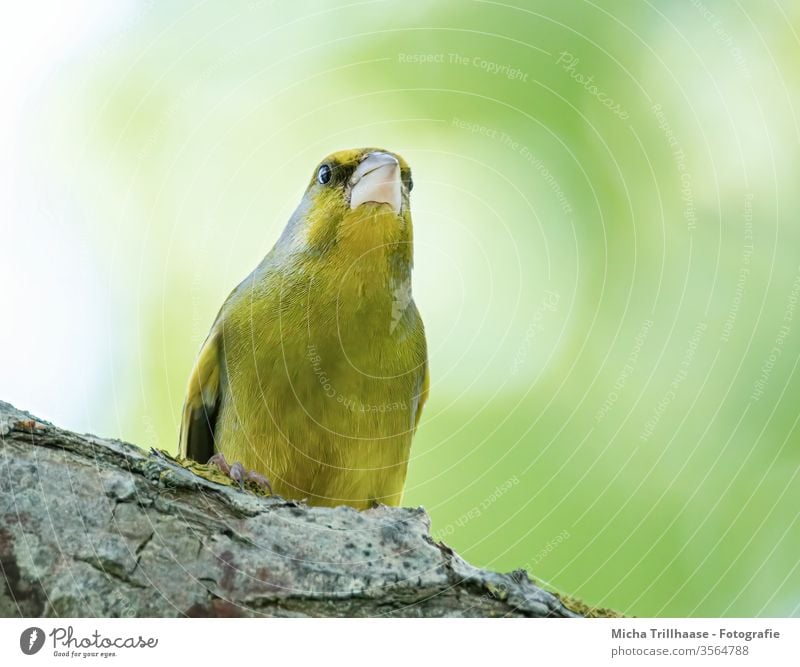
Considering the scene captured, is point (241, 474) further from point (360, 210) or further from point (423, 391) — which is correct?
point (360, 210)

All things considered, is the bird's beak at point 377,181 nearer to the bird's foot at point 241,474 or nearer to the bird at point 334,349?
the bird at point 334,349

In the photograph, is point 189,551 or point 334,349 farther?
point 334,349

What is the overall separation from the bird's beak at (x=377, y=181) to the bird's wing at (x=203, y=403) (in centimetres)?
94

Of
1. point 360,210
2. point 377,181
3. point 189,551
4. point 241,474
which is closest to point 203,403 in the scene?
point 241,474

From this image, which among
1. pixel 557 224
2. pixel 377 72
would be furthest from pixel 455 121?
pixel 557 224

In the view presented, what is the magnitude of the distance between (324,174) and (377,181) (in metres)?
0.34

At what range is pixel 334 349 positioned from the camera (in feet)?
11.1

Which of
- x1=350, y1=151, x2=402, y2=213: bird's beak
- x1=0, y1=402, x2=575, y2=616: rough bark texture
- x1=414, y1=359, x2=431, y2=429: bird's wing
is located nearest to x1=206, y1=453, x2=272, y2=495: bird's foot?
x1=0, y1=402, x2=575, y2=616: rough bark texture

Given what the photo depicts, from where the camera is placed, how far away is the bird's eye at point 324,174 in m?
3.52

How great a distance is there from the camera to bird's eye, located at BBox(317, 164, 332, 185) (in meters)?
3.52

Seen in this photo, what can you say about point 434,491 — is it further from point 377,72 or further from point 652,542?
point 377,72

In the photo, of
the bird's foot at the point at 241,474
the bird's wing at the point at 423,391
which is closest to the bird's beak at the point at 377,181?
the bird's wing at the point at 423,391

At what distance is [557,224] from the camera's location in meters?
3.47
